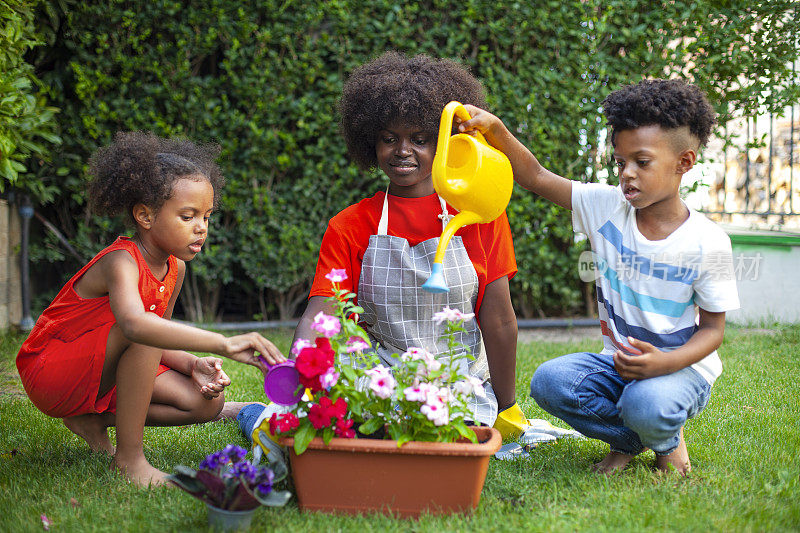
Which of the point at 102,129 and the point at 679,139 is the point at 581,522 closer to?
the point at 679,139

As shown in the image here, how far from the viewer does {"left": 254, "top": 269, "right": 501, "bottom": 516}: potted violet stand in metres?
1.75

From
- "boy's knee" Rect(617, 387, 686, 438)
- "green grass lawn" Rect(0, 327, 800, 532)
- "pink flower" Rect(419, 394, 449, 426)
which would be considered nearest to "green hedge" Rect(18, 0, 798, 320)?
"green grass lawn" Rect(0, 327, 800, 532)

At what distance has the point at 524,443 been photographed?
2.45m

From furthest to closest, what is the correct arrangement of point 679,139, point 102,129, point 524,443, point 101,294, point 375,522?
point 102,129
point 524,443
point 101,294
point 679,139
point 375,522

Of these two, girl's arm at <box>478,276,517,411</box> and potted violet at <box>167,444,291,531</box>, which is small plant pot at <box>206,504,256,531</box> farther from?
girl's arm at <box>478,276,517,411</box>

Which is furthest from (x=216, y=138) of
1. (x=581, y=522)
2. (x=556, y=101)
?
(x=581, y=522)

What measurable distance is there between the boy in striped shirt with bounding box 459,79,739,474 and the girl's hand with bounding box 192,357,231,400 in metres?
1.02

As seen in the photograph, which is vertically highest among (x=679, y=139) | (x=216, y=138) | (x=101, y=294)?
(x=216, y=138)

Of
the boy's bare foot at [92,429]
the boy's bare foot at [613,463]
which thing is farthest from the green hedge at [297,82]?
the boy's bare foot at [613,463]

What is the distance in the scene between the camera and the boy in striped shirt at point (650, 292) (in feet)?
6.57

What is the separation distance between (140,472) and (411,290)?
100 cm

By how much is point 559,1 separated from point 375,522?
11.7 feet

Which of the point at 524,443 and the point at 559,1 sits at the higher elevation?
the point at 559,1

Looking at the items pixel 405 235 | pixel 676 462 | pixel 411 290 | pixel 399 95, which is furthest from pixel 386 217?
pixel 676 462
